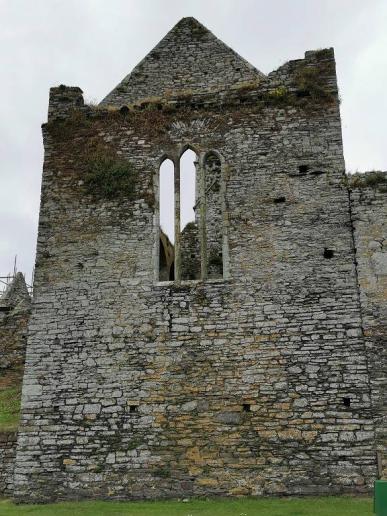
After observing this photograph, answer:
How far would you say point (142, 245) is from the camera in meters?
12.4

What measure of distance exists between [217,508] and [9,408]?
18.5 feet

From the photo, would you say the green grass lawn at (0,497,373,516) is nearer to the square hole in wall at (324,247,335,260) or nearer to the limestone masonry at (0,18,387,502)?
the limestone masonry at (0,18,387,502)

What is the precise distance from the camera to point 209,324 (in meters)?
11.5

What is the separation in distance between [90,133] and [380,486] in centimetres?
972

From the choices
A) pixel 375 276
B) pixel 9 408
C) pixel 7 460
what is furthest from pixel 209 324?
pixel 9 408

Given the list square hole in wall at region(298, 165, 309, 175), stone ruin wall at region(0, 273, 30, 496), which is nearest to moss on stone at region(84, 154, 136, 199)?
square hole in wall at region(298, 165, 309, 175)

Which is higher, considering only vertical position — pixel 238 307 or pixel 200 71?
pixel 200 71

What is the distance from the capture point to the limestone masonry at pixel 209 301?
10555 millimetres

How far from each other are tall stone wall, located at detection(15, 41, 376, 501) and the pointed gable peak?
1.66 ft

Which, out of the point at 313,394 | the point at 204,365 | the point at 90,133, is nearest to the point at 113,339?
the point at 204,365

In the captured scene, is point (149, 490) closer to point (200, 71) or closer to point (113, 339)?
point (113, 339)

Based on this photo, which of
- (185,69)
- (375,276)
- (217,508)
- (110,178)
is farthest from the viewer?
(185,69)

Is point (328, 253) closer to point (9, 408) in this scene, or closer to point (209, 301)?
point (209, 301)

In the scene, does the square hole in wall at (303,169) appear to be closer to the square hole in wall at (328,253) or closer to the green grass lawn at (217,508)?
the square hole in wall at (328,253)
